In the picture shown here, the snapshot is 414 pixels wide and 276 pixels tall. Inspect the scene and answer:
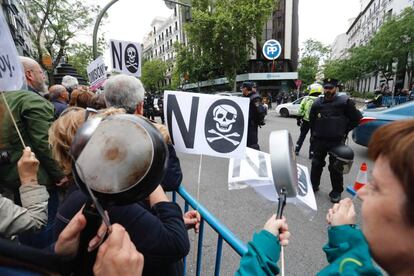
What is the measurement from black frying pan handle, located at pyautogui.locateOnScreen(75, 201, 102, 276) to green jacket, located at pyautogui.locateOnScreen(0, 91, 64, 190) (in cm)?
198

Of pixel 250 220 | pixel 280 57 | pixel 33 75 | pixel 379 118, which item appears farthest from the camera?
pixel 280 57

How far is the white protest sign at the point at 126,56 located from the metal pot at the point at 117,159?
5.25 metres

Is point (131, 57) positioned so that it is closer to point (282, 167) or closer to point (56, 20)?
point (282, 167)

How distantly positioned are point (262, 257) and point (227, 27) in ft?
89.6

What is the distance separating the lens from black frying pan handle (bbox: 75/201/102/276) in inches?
25.1

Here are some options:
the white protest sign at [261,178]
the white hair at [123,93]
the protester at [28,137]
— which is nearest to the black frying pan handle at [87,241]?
the white protest sign at [261,178]

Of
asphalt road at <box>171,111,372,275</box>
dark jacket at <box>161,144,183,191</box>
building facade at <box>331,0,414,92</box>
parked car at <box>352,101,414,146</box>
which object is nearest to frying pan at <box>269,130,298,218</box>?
asphalt road at <box>171,111,372,275</box>

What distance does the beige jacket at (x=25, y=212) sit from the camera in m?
1.33

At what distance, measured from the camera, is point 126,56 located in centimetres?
556

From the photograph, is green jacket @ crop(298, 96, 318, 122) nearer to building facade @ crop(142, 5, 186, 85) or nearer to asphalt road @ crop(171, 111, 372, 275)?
asphalt road @ crop(171, 111, 372, 275)

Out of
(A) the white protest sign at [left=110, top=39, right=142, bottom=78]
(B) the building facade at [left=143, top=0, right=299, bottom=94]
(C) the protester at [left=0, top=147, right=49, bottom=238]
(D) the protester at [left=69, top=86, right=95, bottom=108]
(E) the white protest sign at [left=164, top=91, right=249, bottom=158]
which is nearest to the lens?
(C) the protester at [left=0, top=147, right=49, bottom=238]

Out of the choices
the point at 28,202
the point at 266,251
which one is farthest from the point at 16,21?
the point at 266,251

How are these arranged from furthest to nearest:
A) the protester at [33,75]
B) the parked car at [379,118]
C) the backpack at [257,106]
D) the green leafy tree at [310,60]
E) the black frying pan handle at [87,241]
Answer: the green leafy tree at [310,60]
the parked car at [379,118]
the backpack at [257,106]
the protester at [33,75]
the black frying pan handle at [87,241]

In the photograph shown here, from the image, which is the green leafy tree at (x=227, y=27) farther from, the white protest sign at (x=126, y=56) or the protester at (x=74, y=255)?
the protester at (x=74, y=255)
